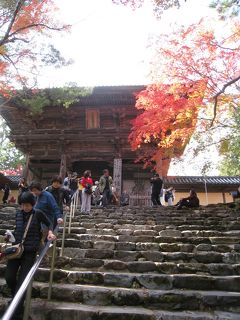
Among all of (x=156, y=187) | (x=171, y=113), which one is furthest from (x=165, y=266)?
(x=171, y=113)

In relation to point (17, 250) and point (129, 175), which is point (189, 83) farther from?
point (17, 250)

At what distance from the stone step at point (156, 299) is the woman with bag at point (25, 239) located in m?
0.76

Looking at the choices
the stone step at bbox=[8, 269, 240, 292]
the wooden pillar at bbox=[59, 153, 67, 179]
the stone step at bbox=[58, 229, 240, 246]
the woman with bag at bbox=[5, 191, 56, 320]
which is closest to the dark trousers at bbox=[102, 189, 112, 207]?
the stone step at bbox=[58, 229, 240, 246]

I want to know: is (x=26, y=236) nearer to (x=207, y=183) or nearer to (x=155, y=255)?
(x=155, y=255)

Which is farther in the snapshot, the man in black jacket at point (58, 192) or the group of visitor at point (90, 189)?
the group of visitor at point (90, 189)

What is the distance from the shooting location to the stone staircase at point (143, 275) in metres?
3.88

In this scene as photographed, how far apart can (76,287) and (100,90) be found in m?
13.6

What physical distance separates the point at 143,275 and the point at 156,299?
584 millimetres

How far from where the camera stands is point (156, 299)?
Answer: 412cm

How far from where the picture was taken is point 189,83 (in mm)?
12602

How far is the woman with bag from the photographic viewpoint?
12.2 feet

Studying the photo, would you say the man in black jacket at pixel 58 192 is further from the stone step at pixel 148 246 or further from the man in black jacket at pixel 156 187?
the man in black jacket at pixel 156 187

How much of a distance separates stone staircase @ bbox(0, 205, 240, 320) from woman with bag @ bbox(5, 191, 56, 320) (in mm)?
485

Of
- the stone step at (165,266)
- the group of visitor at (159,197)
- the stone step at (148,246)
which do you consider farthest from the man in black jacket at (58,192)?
the group of visitor at (159,197)
